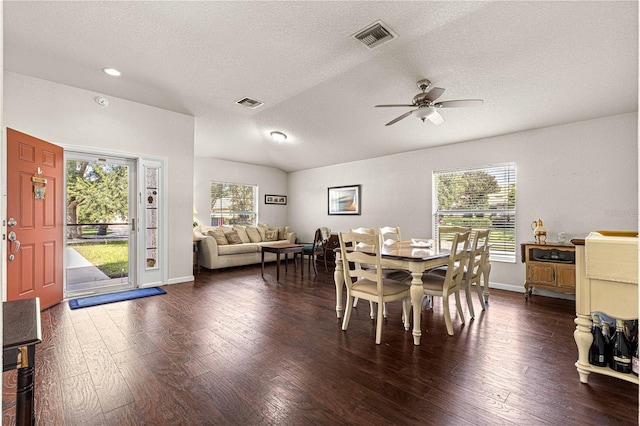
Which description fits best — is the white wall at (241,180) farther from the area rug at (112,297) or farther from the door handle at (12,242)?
the door handle at (12,242)

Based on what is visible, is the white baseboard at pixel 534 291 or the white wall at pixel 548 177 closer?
the white wall at pixel 548 177

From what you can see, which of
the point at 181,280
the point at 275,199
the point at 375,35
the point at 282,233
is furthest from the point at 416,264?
the point at 275,199

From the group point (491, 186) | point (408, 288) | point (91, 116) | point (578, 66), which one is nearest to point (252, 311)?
point (408, 288)

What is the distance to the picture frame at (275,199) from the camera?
8.38 metres

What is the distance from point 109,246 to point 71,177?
108 cm

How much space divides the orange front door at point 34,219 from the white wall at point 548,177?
5.19 meters

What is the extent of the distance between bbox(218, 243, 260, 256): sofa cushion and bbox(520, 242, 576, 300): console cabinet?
4841 mm

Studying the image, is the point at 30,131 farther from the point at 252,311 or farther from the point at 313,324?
the point at 313,324

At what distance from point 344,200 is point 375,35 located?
14.4ft

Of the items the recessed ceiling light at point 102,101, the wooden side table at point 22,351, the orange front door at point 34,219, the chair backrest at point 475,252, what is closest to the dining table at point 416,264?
the chair backrest at point 475,252

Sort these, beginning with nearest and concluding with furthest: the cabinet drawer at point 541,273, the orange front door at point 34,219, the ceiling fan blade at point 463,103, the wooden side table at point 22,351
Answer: the wooden side table at point 22,351
the ceiling fan blade at point 463,103
the orange front door at point 34,219
the cabinet drawer at point 541,273

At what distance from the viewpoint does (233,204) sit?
779 centimetres

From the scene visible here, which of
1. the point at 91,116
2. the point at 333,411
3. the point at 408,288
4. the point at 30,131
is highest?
the point at 91,116

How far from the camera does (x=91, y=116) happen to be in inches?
171
